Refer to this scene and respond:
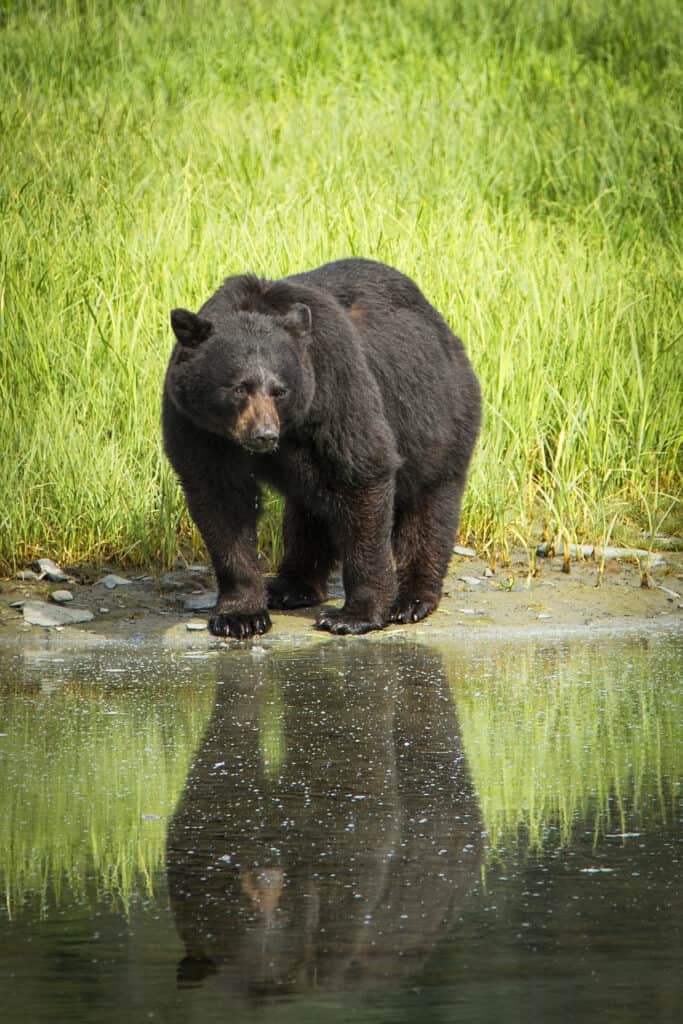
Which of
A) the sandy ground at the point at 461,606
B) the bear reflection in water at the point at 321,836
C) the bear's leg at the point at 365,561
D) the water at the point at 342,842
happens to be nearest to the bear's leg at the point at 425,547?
the sandy ground at the point at 461,606

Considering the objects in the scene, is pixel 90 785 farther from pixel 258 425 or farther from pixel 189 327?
pixel 189 327

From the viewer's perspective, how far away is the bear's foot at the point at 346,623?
18.5ft

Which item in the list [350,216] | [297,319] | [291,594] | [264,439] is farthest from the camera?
[350,216]

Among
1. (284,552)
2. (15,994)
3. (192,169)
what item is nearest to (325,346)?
(284,552)

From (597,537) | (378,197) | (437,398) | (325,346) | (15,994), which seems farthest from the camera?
(378,197)

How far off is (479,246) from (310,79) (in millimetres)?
5143

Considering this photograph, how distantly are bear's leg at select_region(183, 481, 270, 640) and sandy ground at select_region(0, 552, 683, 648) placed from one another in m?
0.08

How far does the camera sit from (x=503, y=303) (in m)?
7.65

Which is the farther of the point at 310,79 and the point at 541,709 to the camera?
the point at 310,79

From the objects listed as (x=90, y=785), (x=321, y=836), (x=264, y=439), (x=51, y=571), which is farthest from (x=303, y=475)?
(x=321, y=836)

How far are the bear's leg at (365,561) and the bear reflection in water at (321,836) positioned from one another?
1.01 meters

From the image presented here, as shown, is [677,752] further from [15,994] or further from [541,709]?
[15,994]

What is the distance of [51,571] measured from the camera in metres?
6.21

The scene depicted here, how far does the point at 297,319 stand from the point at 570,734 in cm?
199
